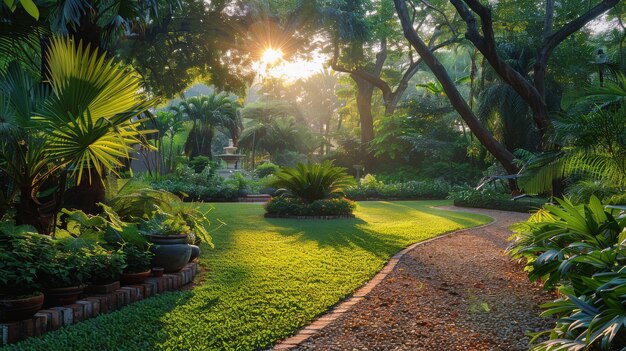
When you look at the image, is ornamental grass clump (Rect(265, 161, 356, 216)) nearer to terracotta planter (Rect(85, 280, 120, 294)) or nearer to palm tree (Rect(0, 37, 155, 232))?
palm tree (Rect(0, 37, 155, 232))

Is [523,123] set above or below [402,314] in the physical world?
above

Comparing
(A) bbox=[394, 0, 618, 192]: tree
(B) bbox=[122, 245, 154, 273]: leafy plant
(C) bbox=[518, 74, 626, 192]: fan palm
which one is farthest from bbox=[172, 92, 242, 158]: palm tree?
(B) bbox=[122, 245, 154, 273]: leafy plant

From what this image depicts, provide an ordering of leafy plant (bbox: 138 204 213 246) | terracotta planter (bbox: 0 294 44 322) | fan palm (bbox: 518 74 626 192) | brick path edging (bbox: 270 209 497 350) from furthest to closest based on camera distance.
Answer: leafy plant (bbox: 138 204 213 246)
fan palm (bbox: 518 74 626 192)
brick path edging (bbox: 270 209 497 350)
terracotta planter (bbox: 0 294 44 322)

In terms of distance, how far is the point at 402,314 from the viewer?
4301 mm

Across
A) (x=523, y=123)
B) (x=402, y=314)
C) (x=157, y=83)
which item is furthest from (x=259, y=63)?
(x=402, y=314)

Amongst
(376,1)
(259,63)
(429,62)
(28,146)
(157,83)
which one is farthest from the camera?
(376,1)

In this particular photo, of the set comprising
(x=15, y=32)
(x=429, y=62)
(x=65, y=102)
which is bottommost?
(x=65, y=102)

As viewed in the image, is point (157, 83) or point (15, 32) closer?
point (15, 32)

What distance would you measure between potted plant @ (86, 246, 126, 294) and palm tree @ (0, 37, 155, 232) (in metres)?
0.70

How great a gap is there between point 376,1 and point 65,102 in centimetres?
2693

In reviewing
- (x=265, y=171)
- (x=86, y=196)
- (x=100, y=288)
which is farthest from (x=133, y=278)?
(x=265, y=171)

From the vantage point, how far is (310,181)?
12.8 metres

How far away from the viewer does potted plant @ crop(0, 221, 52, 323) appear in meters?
3.31

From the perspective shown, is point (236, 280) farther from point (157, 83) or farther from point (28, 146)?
point (157, 83)
